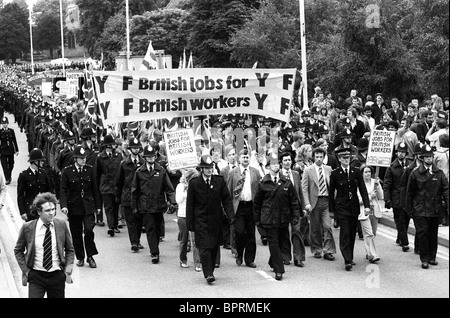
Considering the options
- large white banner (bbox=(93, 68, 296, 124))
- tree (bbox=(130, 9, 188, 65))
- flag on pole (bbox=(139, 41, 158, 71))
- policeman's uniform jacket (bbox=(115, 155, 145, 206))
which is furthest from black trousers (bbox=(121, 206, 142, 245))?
tree (bbox=(130, 9, 188, 65))

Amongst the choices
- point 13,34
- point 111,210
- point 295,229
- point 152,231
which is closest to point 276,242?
point 295,229

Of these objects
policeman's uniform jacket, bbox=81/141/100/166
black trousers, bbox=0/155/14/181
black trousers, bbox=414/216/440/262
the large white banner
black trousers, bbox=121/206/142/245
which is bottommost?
black trousers, bbox=0/155/14/181

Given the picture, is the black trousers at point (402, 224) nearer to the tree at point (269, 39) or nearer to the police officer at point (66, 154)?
the police officer at point (66, 154)

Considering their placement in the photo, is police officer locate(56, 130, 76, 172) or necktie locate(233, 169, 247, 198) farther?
police officer locate(56, 130, 76, 172)

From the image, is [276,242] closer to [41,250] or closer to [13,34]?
[41,250]

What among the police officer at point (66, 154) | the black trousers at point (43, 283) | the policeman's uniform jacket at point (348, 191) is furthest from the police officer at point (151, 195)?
the black trousers at point (43, 283)

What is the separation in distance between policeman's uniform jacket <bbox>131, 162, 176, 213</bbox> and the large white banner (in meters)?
0.98

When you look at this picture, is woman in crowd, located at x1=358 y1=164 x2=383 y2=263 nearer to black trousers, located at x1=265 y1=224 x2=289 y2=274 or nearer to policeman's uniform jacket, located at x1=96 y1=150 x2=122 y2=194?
black trousers, located at x1=265 y1=224 x2=289 y2=274

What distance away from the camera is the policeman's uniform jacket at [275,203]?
1524 centimetres

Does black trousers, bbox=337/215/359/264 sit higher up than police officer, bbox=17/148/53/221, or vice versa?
police officer, bbox=17/148/53/221

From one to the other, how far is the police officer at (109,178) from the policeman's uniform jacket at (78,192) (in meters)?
2.97

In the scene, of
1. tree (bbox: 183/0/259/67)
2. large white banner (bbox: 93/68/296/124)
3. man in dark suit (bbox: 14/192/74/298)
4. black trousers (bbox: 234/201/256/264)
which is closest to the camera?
man in dark suit (bbox: 14/192/74/298)

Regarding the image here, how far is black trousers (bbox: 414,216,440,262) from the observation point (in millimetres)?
15328

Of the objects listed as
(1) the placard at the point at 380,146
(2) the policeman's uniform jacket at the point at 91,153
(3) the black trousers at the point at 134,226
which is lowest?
(3) the black trousers at the point at 134,226
